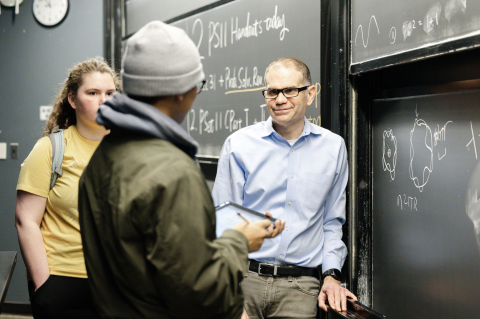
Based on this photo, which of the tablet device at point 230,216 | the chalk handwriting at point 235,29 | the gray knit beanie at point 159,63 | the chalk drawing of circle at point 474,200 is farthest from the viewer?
the chalk handwriting at point 235,29

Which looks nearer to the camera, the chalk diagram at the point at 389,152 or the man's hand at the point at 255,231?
the man's hand at the point at 255,231

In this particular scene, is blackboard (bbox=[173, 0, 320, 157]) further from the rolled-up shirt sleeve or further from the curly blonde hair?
the curly blonde hair

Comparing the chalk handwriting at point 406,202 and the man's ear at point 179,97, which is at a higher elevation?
the man's ear at point 179,97

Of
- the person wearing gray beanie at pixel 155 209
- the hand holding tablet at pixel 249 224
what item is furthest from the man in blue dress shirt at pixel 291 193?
the person wearing gray beanie at pixel 155 209

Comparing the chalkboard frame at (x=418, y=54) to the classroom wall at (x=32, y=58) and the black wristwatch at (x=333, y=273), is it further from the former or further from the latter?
the classroom wall at (x=32, y=58)

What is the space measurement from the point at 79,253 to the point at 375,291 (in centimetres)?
137

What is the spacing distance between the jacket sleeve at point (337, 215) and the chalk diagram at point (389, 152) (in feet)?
0.59

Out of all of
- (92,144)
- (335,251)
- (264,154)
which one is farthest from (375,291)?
(92,144)

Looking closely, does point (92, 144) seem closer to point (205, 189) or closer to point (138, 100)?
point (138, 100)

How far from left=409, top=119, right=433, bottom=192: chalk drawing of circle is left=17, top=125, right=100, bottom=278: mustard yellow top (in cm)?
134

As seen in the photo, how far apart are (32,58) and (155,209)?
4.25 m

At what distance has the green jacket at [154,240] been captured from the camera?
100 centimetres

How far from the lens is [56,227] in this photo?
1908 millimetres

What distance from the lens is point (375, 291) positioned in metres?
2.35
